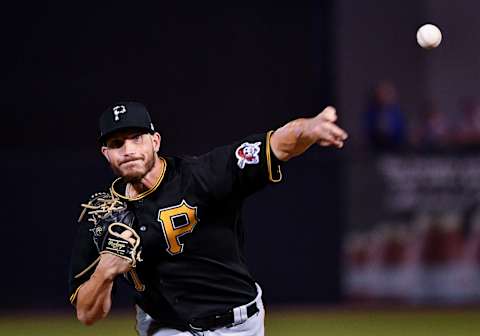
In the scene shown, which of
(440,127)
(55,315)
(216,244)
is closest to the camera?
(216,244)

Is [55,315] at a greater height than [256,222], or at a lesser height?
lesser

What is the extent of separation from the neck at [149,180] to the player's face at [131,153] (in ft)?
0.17

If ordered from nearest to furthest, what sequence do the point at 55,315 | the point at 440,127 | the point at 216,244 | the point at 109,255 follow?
the point at 109,255 < the point at 216,244 < the point at 55,315 < the point at 440,127

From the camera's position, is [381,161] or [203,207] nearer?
[203,207]

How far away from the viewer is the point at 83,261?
5602 mm

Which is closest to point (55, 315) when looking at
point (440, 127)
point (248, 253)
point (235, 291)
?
point (248, 253)

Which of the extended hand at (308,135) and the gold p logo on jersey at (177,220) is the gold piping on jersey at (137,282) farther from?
the extended hand at (308,135)

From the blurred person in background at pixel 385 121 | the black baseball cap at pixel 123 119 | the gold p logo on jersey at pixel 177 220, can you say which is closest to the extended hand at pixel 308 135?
the gold p logo on jersey at pixel 177 220

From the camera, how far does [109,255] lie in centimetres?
530

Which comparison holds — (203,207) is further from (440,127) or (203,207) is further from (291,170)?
(440,127)

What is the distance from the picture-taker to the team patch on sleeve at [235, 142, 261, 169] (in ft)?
17.7

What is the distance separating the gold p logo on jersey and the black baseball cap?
45 centimetres

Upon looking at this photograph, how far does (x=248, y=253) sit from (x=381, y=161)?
2051 millimetres

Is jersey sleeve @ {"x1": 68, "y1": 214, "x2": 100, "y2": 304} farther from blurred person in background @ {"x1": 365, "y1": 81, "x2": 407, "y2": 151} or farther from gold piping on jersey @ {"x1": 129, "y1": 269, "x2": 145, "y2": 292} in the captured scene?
blurred person in background @ {"x1": 365, "y1": 81, "x2": 407, "y2": 151}
